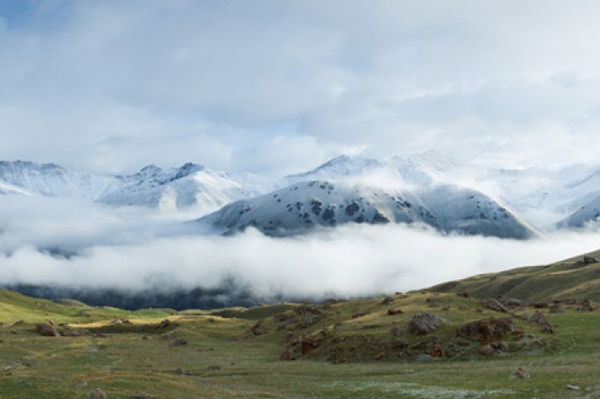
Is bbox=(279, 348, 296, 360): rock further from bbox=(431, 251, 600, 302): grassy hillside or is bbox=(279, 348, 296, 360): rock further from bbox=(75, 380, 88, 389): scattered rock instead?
bbox=(431, 251, 600, 302): grassy hillside

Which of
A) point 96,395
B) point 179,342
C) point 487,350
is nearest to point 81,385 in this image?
point 96,395

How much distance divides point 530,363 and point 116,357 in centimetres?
6903

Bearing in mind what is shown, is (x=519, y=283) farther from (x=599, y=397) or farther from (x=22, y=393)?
(x=22, y=393)

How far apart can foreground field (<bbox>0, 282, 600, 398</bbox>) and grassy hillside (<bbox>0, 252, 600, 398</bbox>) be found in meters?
0.18

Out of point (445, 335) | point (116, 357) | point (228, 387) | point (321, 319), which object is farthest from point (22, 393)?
point (321, 319)

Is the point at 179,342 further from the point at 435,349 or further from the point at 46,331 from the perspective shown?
the point at 435,349

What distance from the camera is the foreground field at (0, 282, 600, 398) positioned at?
47.8 m

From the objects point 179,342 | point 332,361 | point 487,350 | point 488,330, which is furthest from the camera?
point 179,342

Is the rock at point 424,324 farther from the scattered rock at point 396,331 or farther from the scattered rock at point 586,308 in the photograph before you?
the scattered rock at point 586,308

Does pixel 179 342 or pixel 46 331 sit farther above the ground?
pixel 46 331

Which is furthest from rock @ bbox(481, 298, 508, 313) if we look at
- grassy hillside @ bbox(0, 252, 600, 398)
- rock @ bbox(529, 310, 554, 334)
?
rock @ bbox(529, 310, 554, 334)

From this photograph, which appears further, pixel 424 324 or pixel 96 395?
pixel 424 324

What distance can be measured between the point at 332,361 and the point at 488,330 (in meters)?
24.1

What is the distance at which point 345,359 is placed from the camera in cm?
8038
